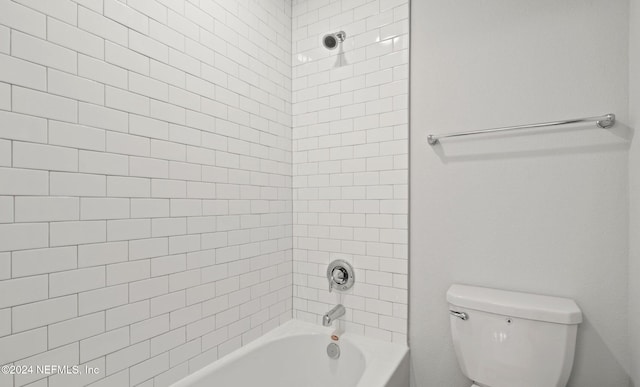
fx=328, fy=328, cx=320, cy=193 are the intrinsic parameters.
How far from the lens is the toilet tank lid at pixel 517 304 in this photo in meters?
1.24

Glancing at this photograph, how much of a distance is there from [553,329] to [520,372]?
8.5 inches

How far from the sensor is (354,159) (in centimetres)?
183

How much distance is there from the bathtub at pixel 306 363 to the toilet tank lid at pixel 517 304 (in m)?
0.44

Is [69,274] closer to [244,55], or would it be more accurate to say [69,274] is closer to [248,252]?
[248,252]

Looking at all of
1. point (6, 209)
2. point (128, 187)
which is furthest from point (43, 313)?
point (128, 187)

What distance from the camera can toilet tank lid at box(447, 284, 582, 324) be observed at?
1242 mm

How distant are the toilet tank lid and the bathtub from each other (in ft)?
1.45

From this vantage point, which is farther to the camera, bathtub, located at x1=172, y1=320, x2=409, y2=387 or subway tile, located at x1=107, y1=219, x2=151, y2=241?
bathtub, located at x1=172, y1=320, x2=409, y2=387

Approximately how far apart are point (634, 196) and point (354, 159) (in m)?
1.17

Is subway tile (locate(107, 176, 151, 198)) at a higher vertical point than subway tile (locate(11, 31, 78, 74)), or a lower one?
lower

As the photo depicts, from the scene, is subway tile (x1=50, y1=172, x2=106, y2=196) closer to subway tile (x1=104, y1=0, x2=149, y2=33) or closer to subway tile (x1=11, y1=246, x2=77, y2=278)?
subway tile (x1=11, y1=246, x2=77, y2=278)

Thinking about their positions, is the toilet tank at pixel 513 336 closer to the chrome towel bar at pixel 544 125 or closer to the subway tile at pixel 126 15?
the chrome towel bar at pixel 544 125

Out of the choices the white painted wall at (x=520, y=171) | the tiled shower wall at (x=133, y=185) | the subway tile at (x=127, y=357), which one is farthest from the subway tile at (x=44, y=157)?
the white painted wall at (x=520, y=171)

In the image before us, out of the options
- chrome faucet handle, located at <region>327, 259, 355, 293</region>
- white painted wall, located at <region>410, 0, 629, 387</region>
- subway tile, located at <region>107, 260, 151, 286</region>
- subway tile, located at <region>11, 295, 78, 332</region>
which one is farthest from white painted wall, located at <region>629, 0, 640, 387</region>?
subway tile, located at <region>11, 295, 78, 332</region>
